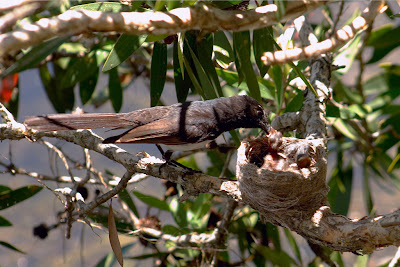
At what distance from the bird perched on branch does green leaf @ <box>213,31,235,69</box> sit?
50 centimetres

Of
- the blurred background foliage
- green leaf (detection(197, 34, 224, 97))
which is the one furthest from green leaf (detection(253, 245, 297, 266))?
green leaf (detection(197, 34, 224, 97))

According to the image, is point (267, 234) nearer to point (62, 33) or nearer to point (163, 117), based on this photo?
point (163, 117)

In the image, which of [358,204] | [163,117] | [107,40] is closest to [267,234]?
[163,117]

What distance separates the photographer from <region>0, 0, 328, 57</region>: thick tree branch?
59.2 inches

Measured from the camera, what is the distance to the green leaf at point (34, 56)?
74.1 inches

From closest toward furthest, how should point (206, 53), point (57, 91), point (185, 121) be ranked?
point (206, 53)
point (185, 121)
point (57, 91)

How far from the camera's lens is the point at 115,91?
4.14 meters

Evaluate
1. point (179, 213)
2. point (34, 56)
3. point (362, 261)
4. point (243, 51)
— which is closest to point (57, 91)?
point (179, 213)

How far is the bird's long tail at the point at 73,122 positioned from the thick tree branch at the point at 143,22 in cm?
116

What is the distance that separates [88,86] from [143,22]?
2710 millimetres

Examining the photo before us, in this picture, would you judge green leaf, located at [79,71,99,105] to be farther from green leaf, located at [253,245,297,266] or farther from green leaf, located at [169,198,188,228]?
green leaf, located at [253,245,297,266]

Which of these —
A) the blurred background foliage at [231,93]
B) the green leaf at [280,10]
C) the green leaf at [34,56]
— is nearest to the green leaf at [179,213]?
the blurred background foliage at [231,93]

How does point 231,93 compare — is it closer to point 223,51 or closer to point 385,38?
point 385,38

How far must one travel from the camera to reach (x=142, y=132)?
3.01 meters
